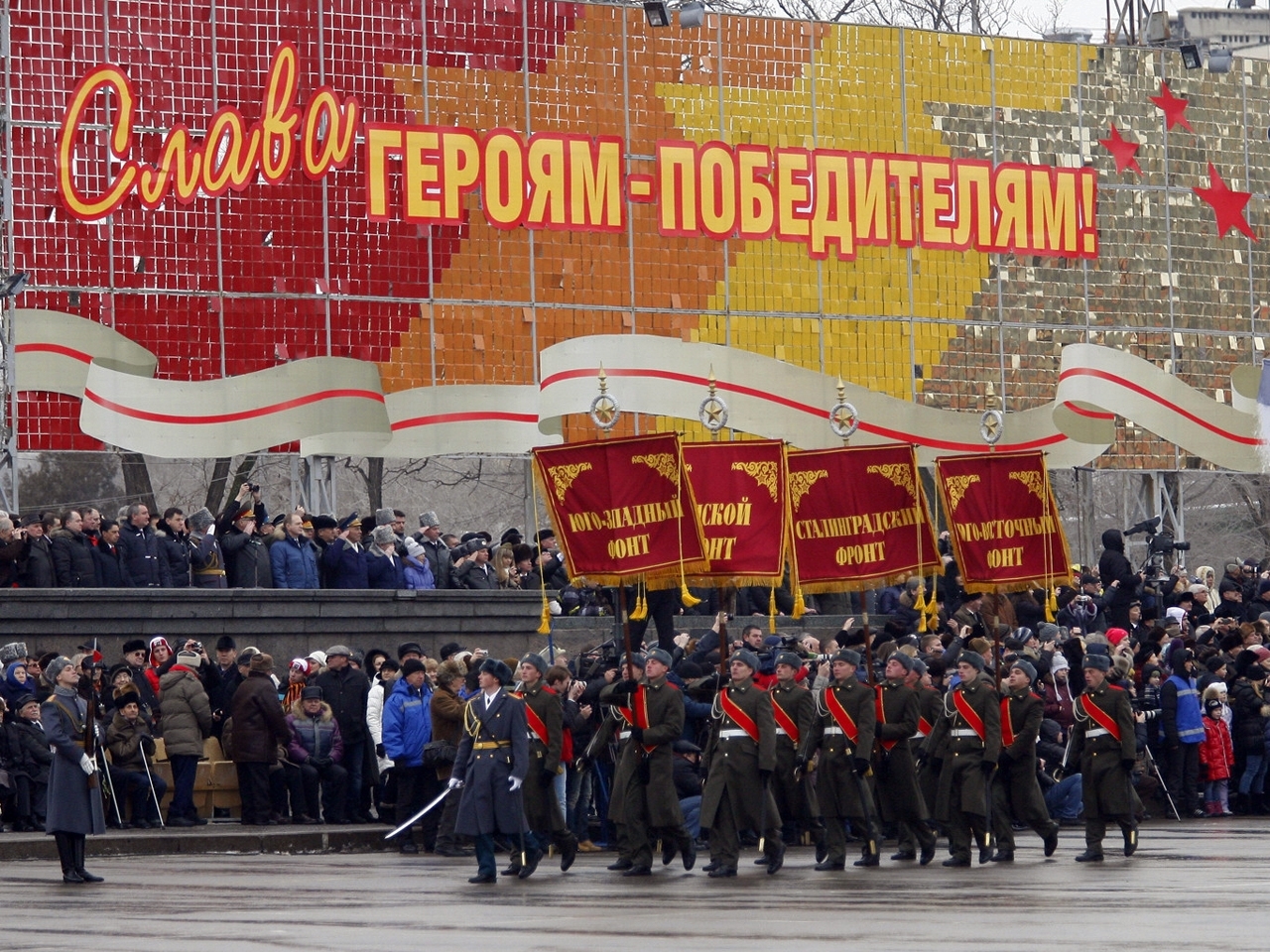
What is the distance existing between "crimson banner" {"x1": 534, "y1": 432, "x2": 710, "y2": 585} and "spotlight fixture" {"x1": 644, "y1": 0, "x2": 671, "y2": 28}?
14472mm

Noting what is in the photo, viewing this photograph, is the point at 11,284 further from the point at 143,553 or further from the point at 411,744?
the point at 411,744

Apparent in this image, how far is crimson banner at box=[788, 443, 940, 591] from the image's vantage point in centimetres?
2014

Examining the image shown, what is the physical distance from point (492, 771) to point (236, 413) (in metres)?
12.5

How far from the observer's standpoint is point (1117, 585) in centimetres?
2809

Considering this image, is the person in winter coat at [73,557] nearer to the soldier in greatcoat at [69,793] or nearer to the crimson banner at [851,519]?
the soldier in greatcoat at [69,793]

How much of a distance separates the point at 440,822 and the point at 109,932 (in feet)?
23.5

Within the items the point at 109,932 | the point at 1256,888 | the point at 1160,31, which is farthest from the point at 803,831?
the point at 1160,31

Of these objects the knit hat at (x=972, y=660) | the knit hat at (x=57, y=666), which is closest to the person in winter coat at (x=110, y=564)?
the knit hat at (x=57, y=666)

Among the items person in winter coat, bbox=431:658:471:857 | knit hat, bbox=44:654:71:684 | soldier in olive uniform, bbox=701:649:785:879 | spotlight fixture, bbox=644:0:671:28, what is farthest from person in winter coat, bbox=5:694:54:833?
spotlight fixture, bbox=644:0:671:28

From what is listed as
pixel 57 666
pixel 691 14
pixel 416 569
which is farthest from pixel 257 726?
pixel 691 14

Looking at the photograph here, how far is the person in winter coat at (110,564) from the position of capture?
2417cm

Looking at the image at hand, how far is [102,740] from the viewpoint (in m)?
20.5

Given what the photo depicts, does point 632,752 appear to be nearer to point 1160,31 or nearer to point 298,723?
point 298,723

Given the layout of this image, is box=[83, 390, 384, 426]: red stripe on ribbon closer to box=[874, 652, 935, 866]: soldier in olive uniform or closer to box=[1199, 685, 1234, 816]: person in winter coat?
box=[1199, 685, 1234, 816]: person in winter coat
